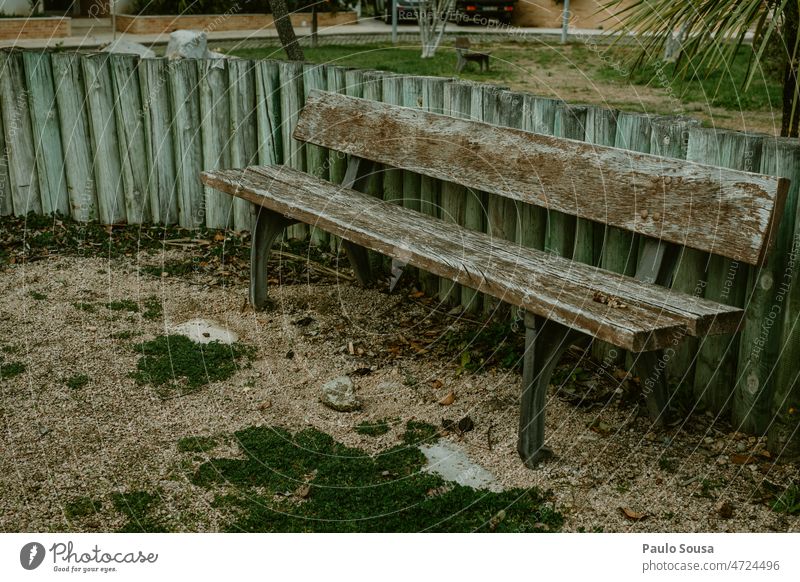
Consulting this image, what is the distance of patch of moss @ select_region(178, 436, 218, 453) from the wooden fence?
1.88 metres

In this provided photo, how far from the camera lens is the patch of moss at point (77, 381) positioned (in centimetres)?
456

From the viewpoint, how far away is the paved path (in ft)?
65.7

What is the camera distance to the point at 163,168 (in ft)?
22.4

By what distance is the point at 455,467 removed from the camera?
3883mm

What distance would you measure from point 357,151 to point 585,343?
5.55ft

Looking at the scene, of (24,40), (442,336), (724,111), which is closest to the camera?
(442,336)

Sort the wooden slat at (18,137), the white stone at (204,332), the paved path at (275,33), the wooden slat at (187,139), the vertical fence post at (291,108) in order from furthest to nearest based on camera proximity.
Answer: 1. the paved path at (275,33)
2. the wooden slat at (18,137)
3. the wooden slat at (187,139)
4. the vertical fence post at (291,108)
5. the white stone at (204,332)

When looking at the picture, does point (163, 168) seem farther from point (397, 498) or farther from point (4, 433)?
point (397, 498)

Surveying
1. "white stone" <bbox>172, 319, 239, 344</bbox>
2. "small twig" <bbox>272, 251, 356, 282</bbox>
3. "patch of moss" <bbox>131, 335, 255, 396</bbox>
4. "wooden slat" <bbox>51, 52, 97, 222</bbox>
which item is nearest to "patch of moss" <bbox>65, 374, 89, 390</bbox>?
"patch of moss" <bbox>131, 335, 255, 396</bbox>

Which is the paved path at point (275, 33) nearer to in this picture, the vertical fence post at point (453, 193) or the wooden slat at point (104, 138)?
the wooden slat at point (104, 138)

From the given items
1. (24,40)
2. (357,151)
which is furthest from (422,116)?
(24,40)

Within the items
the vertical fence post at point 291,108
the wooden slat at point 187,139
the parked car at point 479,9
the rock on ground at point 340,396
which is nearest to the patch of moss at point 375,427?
the rock on ground at point 340,396

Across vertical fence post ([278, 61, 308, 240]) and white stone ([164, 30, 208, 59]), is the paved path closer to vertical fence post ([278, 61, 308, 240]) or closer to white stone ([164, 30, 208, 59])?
white stone ([164, 30, 208, 59])

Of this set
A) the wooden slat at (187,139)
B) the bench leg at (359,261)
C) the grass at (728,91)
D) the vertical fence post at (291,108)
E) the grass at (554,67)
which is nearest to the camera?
the bench leg at (359,261)
